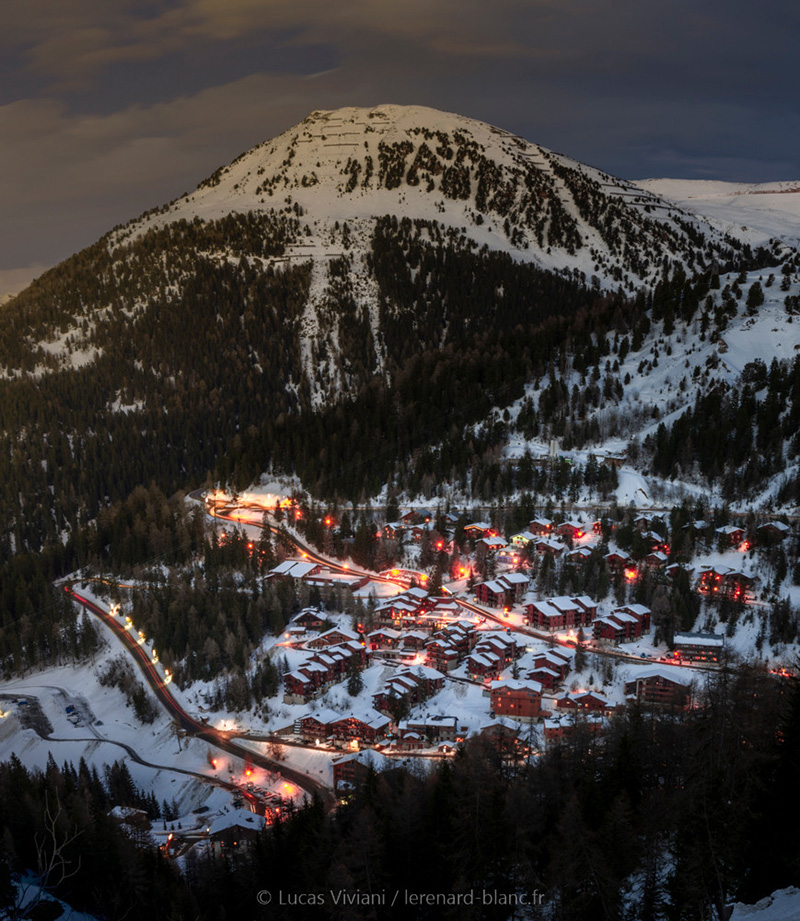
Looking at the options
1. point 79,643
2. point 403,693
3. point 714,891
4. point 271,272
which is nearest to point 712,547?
point 403,693

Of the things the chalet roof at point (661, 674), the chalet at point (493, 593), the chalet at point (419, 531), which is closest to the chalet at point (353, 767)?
the chalet roof at point (661, 674)

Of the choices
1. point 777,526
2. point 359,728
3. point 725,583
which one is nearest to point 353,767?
point 359,728

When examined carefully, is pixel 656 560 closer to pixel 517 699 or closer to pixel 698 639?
pixel 698 639

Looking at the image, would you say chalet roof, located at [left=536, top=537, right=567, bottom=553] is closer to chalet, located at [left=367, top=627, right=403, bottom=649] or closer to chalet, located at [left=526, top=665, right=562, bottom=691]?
chalet, located at [left=367, top=627, right=403, bottom=649]

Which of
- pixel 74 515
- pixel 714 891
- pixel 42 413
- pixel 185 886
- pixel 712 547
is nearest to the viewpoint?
pixel 714 891

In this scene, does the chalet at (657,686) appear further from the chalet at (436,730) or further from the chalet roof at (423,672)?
the chalet roof at (423,672)

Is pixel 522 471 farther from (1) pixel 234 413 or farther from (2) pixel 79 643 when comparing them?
(1) pixel 234 413

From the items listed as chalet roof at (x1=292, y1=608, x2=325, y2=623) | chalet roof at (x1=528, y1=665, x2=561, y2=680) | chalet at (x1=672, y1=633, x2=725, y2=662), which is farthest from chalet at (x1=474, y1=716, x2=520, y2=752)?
chalet roof at (x1=292, y1=608, x2=325, y2=623)
